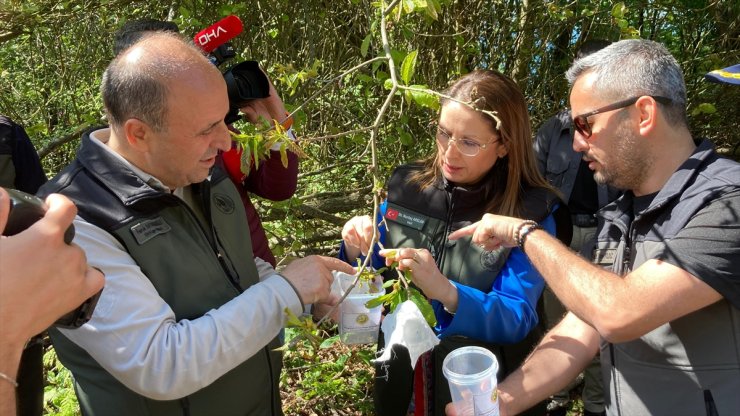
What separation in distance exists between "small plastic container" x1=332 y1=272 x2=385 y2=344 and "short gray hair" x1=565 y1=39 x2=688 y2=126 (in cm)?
108

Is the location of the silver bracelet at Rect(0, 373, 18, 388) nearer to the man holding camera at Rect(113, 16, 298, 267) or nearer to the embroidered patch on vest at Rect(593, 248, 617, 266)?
the man holding camera at Rect(113, 16, 298, 267)

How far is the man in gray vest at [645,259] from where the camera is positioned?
5.57 feet

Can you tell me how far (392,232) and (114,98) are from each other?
1170 millimetres

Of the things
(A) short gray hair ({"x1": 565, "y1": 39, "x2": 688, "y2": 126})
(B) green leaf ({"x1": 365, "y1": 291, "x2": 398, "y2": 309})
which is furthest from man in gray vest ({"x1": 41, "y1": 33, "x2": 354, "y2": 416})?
(A) short gray hair ({"x1": 565, "y1": 39, "x2": 688, "y2": 126})

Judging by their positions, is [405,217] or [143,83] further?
[405,217]

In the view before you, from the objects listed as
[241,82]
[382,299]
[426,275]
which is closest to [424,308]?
[382,299]

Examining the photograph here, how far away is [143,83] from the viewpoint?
1.75 meters

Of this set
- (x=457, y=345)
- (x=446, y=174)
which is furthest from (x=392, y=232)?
(x=457, y=345)

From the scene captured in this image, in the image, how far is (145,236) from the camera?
1646 mm

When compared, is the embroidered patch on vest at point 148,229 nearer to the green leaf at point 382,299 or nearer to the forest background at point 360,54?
the green leaf at point 382,299

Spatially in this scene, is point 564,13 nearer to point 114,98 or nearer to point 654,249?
point 654,249

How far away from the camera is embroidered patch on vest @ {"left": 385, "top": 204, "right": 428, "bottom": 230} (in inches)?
95.3

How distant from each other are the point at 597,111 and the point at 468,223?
2.04ft

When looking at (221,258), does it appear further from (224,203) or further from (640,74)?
(640,74)
